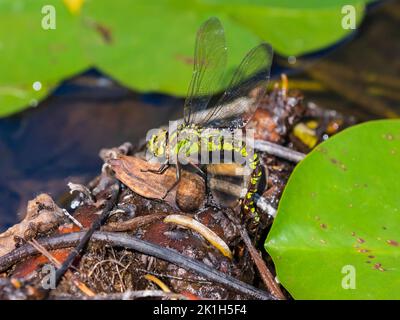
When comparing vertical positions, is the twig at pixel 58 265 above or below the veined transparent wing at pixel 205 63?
below

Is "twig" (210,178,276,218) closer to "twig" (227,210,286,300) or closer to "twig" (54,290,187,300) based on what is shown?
"twig" (227,210,286,300)

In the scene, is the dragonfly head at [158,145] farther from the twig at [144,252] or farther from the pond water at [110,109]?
the pond water at [110,109]

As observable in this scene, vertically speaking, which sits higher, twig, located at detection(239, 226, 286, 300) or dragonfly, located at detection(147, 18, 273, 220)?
dragonfly, located at detection(147, 18, 273, 220)

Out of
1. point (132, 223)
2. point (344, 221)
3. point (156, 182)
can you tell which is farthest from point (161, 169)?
point (344, 221)

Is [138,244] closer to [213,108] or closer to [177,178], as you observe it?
[177,178]

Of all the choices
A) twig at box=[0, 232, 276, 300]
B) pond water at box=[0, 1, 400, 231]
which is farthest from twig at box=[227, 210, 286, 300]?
pond water at box=[0, 1, 400, 231]

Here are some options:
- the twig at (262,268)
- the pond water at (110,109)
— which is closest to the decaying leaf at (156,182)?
the twig at (262,268)
